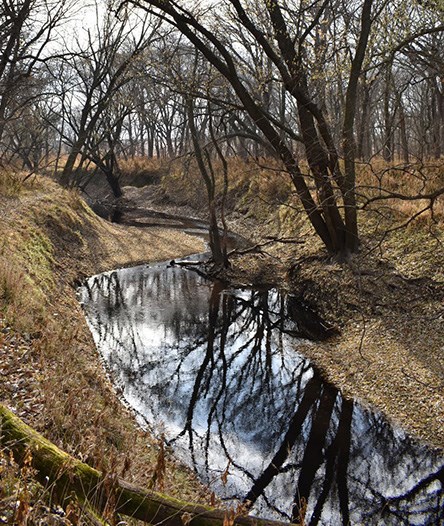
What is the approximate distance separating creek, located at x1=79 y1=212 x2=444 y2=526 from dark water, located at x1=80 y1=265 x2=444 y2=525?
0.06 ft

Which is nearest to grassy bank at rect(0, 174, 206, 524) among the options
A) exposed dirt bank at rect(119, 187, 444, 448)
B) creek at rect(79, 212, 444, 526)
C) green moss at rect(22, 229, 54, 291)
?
green moss at rect(22, 229, 54, 291)

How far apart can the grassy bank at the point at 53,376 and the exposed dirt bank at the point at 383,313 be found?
12.0 feet

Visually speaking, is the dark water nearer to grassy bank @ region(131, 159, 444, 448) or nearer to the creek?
the creek

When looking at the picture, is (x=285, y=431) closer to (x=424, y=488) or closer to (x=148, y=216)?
(x=424, y=488)

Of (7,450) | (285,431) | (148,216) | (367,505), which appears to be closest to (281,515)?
(367,505)

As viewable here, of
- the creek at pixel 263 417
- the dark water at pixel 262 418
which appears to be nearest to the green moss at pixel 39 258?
the creek at pixel 263 417

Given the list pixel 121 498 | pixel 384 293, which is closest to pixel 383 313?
pixel 384 293

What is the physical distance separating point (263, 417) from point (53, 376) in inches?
128

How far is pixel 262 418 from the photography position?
7.33m

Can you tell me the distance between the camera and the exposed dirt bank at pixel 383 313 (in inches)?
294

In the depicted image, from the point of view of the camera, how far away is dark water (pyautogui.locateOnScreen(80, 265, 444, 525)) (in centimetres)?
558

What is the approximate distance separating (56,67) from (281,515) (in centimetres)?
3657

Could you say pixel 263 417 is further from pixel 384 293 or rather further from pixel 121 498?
pixel 384 293

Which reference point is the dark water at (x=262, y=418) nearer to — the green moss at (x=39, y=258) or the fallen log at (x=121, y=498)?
the fallen log at (x=121, y=498)
